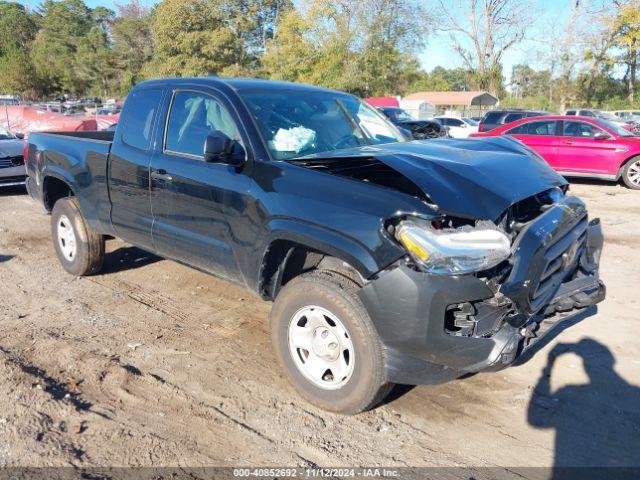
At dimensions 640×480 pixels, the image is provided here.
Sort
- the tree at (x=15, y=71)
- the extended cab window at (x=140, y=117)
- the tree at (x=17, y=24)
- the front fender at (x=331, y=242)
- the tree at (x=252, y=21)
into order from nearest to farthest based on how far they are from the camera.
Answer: the front fender at (x=331, y=242) < the extended cab window at (x=140, y=117) < the tree at (x=252, y=21) < the tree at (x=15, y=71) < the tree at (x=17, y=24)

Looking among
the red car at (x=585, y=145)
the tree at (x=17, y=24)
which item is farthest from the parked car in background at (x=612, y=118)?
the tree at (x=17, y=24)

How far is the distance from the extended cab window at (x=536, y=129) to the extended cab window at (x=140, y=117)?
1054 cm

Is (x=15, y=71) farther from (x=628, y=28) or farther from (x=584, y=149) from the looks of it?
(x=584, y=149)

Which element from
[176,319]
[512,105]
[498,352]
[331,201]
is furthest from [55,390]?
[512,105]

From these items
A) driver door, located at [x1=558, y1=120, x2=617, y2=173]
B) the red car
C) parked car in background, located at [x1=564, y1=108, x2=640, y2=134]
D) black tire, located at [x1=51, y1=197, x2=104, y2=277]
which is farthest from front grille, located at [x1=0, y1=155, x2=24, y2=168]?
parked car in background, located at [x1=564, y1=108, x2=640, y2=134]

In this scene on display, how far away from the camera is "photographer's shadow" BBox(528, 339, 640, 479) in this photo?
9.61 feet

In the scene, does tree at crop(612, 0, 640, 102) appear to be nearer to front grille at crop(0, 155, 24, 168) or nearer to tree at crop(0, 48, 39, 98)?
front grille at crop(0, 155, 24, 168)

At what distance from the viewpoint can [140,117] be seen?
470cm

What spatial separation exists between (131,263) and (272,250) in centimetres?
338

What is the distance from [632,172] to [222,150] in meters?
11.2

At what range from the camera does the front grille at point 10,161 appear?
34.9 ft

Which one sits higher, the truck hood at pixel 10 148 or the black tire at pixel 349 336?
the truck hood at pixel 10 148

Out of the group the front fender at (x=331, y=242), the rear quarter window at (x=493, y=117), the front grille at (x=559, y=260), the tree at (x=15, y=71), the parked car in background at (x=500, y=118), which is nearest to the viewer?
the front fender at (x=331, y=242)

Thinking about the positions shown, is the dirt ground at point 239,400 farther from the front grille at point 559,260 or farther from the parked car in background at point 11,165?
the parked car in background at point 11,165
